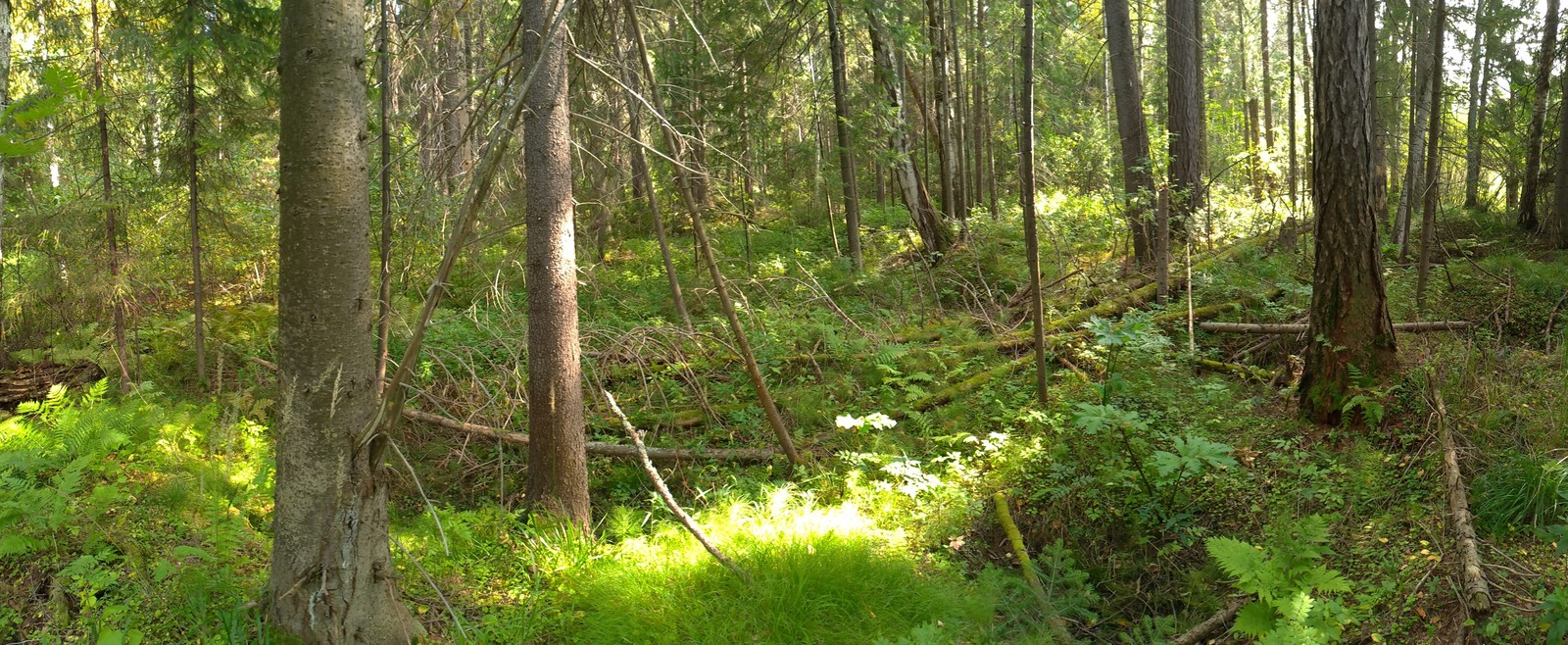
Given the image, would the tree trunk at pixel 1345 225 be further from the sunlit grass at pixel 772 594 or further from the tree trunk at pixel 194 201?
the tree trunk at pixel 194 201

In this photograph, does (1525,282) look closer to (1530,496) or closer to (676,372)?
(1530,496)

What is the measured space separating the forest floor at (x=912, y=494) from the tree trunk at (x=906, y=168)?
484 centimetres

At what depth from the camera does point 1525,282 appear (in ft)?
26.0

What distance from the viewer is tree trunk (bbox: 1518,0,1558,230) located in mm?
11164

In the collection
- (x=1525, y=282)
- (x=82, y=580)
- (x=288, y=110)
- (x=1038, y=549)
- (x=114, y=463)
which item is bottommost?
(x=1038, y=549)

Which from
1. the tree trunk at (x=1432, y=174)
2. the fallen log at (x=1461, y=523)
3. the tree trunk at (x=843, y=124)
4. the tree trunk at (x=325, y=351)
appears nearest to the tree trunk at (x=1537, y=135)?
the tree trunk at (x=1432, y=174)

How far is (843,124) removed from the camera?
11734 mm

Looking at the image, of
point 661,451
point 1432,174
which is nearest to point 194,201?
point 661,451

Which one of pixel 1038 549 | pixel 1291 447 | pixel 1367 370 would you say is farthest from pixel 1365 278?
pixel 1038 549

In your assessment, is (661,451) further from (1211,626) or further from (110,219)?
(110,219)

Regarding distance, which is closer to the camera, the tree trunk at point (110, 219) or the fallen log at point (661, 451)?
the fallen log at point (661, 451)

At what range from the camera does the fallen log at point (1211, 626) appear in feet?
13.7

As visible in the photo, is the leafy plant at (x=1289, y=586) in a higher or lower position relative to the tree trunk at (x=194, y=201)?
lower

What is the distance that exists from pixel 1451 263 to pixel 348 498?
11226mm
